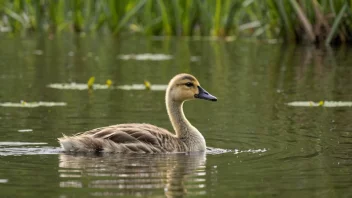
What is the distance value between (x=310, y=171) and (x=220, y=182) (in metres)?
1.13

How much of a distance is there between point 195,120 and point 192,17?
13.6m

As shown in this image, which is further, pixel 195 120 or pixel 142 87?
pixel 142 87

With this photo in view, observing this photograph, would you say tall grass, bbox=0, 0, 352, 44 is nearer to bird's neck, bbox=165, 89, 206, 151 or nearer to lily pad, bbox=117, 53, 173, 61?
lily pad, bbox=117, 53, 173, 61

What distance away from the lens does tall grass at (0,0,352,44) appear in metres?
23.2

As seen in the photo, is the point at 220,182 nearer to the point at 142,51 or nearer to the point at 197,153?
the point at 197,153

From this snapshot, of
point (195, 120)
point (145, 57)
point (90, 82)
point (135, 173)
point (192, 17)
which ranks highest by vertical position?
point (192, 17)

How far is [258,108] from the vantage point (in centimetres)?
1456

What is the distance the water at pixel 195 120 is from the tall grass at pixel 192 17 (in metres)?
0.72

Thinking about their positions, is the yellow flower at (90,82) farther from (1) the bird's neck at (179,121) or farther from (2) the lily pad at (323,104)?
(1) the bird's neck at (179,121)

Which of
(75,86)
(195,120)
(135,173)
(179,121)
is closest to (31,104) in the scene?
(75,86)

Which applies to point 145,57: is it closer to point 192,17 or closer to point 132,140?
point 192,17

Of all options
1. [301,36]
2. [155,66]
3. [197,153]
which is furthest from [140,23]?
[197,153]

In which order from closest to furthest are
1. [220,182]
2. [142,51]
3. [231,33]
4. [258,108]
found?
[220,182] → [258,108] → [142,51] → [231,33]

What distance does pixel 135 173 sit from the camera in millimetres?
9148
